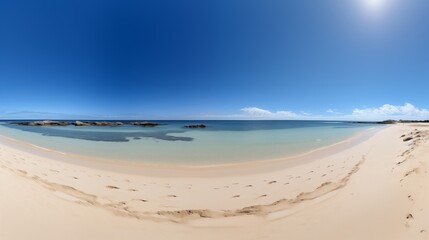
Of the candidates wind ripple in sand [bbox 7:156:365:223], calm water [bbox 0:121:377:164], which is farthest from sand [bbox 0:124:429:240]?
calm water [bbox 0:121:377:164]

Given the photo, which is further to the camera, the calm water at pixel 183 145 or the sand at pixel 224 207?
the calm water at pixel 183 145

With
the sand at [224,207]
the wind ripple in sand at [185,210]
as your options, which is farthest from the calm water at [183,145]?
the wind ripple in sand at [185,210]

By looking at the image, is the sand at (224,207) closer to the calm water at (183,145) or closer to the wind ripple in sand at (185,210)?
the wind ripple in sand at (185,210)

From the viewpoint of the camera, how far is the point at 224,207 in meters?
6.54

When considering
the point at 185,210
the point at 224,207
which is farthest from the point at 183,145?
the point at 185,210

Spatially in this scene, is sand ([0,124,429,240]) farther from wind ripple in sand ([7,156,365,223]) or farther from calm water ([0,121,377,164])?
calm water ([0,121,377,164])

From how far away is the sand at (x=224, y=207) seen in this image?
4.65m

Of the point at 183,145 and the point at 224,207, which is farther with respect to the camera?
the point at 183,145

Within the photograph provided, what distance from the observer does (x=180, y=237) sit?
470 centimetres

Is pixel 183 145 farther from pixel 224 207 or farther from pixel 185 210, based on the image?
pixel 185 210

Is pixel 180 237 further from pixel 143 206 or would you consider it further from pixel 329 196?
pixel 329 196

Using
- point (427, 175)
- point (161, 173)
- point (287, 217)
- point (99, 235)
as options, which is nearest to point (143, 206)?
point (99, 235)

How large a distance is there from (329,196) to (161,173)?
7.65m

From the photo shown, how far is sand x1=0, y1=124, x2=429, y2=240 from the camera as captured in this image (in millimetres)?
4652
